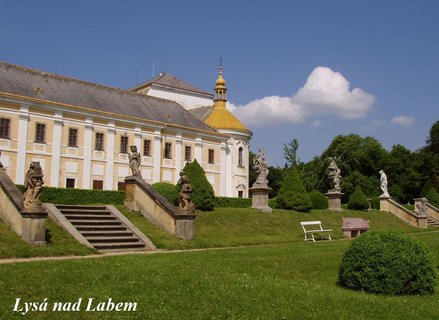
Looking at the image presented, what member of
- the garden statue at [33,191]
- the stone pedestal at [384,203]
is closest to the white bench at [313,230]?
the garden statue at [33,191]

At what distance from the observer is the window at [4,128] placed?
33.6 m

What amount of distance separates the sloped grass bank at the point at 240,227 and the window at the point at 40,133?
18.4 meters

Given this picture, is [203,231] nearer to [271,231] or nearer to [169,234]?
[169,234]

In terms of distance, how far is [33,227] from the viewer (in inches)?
528

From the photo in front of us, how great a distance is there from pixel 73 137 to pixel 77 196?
44.8 ft

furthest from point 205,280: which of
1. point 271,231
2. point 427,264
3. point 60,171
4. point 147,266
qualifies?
point 60,171

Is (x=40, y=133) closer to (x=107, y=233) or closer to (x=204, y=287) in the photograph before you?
(x=107, y=233)

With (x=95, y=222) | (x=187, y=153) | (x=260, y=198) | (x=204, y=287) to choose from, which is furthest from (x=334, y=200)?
(x=204, y=287)

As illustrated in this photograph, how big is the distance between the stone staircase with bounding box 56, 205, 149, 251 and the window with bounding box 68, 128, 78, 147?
66.1 ft

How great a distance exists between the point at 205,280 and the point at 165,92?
5023 centimetres

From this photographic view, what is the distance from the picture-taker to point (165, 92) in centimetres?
5744

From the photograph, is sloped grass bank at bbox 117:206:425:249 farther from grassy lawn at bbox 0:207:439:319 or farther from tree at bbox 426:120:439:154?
tree at bbox 426:120:439:154

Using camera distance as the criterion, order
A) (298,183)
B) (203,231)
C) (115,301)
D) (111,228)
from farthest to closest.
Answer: (298,183)
(203,231)
(111,228)
(115,301)

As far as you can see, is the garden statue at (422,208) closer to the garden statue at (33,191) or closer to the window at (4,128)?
the garden statue at (33,191)
